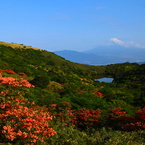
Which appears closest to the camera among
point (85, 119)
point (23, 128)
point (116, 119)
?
point (23, 128)

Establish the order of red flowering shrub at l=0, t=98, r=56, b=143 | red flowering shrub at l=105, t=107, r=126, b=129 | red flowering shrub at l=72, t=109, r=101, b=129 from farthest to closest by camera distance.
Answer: red flowering shrub at l=72, t=109, r=101, b=129 < red flowering shrub at l=105, t=107, r=126, b=129 < red flowering shrub at l=0, t=98, r=56, b=143

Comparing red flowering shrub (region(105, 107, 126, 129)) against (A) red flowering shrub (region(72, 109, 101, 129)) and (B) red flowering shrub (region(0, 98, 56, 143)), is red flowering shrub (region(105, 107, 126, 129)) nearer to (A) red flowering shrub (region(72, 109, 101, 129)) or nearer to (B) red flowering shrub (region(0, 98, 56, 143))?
(A) red flowering shrub (region(72, 109, 101, 129))

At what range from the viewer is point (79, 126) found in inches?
634

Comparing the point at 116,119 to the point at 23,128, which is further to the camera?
the point at 116,119

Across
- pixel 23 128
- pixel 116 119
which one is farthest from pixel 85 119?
pixel 23 128

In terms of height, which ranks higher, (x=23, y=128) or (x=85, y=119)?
(x=23, y=128)

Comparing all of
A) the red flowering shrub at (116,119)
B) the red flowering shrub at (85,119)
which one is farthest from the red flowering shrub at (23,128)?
the red flowering shrub at (116,119)

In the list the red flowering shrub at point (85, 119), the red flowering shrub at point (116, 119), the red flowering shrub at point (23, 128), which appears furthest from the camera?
the red flowering shrub at point (85, 119)

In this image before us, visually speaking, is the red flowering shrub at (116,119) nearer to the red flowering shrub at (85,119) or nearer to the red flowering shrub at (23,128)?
the red flowering shrub at (85,119)

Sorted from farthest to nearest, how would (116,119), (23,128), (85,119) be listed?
(116,119) → (85,119) → (23,128)

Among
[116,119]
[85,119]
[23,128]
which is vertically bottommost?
[85,119]

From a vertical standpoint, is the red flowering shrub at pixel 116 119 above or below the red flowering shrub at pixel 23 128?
below

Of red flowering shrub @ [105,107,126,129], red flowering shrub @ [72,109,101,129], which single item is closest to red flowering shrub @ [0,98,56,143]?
red flowering shrub @ [72,109,101,129]

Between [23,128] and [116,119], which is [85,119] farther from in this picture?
[23,128]
